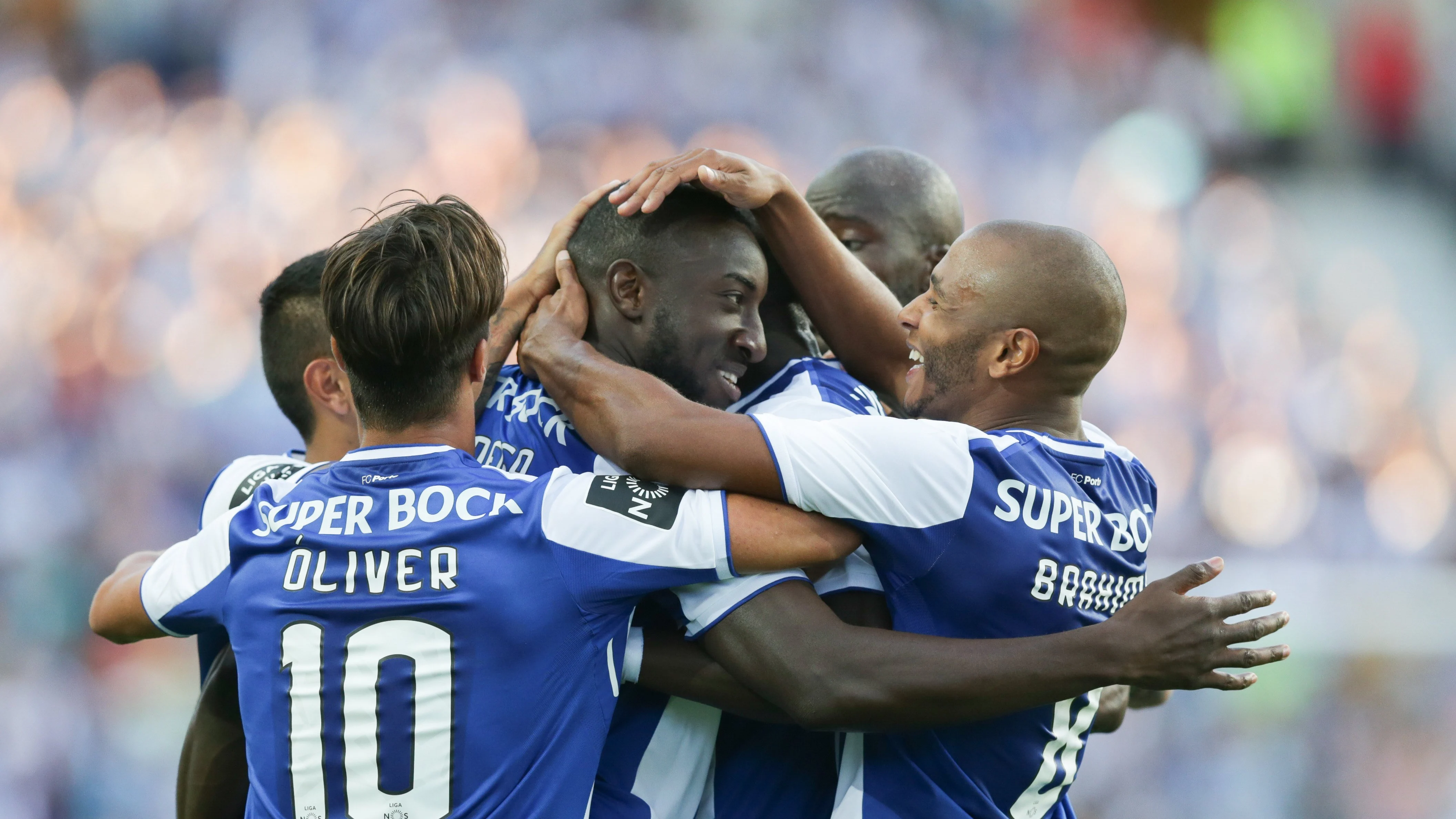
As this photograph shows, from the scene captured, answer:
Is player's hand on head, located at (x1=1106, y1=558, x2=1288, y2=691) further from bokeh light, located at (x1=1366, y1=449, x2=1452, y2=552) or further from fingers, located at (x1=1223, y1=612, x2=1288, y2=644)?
bokeh light, located at (x1=1366, y1=449, x2=1452, y2=552)

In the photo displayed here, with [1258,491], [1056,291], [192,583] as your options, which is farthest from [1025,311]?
[1258,491]

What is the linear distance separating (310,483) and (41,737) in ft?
21.5

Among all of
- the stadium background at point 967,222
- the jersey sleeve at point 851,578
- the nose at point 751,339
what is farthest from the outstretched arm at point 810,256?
the stadium background at point 967,222

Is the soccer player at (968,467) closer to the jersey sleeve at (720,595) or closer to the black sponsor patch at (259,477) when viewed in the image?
the jersey sleeve at (720,595)

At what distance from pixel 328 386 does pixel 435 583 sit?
4.46 feet

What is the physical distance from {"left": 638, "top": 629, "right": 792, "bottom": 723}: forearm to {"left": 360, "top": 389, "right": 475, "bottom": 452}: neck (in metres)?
0.54

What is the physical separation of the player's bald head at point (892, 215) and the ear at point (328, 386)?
155 centimetres

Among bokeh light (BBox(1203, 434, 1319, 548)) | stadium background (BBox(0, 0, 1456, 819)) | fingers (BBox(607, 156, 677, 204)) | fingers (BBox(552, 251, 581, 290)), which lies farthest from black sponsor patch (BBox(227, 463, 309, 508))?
bokeh light (BBox(1203, 434, 1319, 548))

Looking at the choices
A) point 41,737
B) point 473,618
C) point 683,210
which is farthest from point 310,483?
point 41,737

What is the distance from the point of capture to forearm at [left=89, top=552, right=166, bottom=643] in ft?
8.41

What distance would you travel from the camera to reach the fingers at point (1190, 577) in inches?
88.4

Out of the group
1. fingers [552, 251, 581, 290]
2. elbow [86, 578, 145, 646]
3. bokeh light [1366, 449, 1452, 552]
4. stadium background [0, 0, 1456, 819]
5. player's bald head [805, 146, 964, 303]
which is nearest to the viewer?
elbow [86, 578, 145, 646]

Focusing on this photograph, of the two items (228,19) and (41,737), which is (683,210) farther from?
(228,19)

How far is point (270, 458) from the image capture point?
3.21 meters
